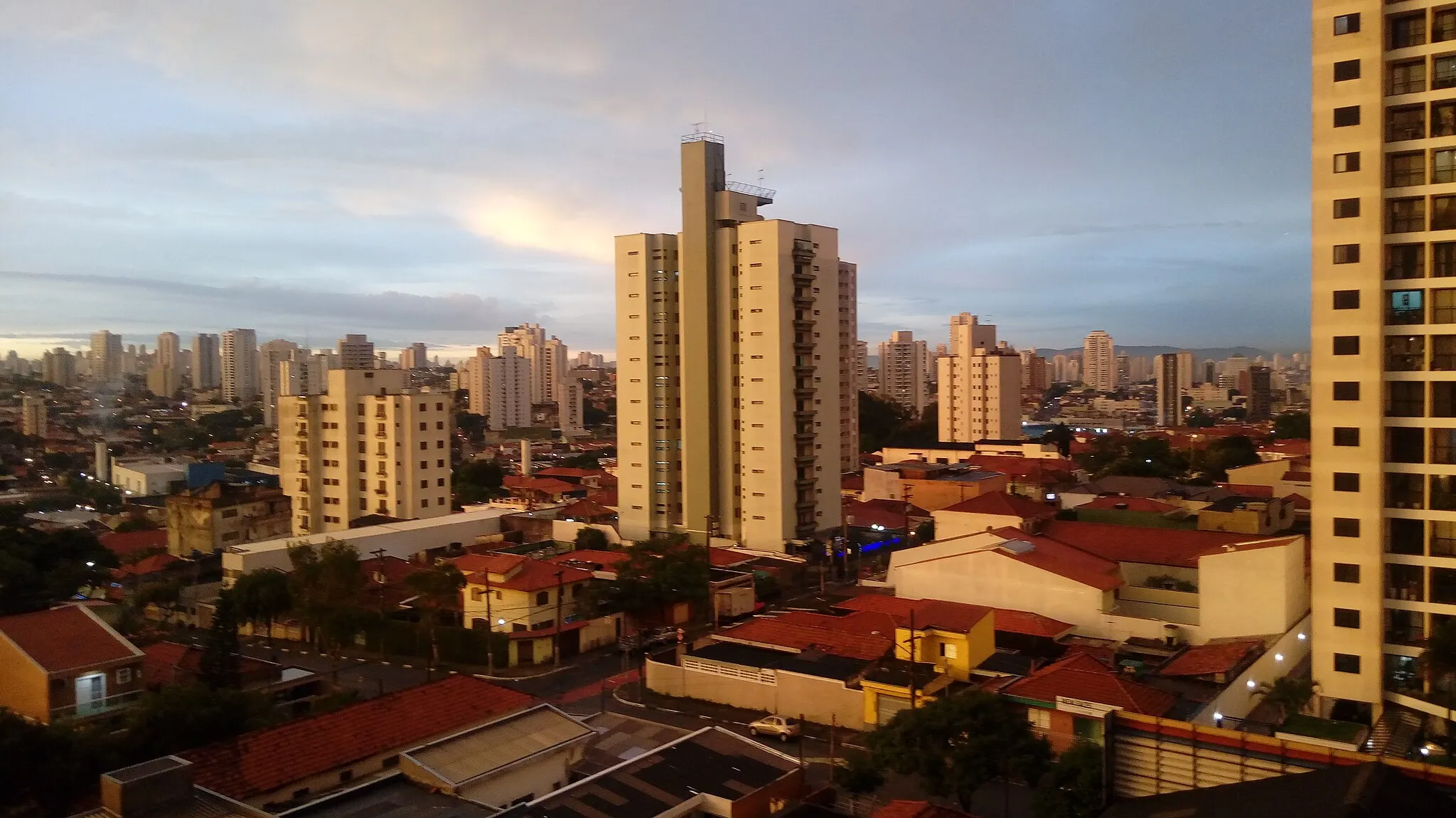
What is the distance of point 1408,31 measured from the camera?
37.7 feet

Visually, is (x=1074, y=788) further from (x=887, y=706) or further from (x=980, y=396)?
(x=980, y=396)

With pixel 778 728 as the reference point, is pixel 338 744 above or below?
above

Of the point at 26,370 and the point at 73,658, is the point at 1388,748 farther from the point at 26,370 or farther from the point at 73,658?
the point at 26,370

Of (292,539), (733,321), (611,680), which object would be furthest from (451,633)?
(733,321)

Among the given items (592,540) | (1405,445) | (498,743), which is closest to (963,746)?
(498,743)

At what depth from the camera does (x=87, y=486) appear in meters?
35.7

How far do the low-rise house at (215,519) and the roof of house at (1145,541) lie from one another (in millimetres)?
20744

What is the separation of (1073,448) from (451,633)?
36383 mm

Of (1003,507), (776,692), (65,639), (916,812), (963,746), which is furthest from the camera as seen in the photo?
(1003,507)

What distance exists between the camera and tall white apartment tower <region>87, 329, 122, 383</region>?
188ft

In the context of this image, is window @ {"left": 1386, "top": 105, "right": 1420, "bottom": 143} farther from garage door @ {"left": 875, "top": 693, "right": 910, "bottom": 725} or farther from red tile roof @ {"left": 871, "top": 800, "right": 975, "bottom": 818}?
red tile roof @ {"left": 871, "top": 800, "right": 975, "bottom": 818}

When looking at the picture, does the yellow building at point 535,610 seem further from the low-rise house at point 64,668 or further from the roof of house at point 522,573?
the low-rise house at point 64,668

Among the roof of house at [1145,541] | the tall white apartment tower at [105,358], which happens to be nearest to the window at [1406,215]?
the roof of house at [1145,541]

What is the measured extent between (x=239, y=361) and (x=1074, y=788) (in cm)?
7370
